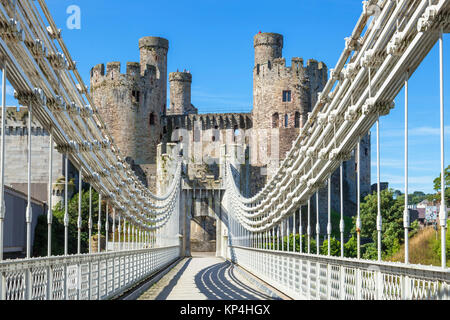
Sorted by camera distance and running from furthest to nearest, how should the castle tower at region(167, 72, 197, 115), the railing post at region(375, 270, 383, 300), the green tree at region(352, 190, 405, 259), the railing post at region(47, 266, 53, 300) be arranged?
the castle tower at region(167, 72, 197, 115) → the green tree at region(352, 190, 405, 259) → the railing post at region(47, 266, 53, 300) → the railing post at region(375, 270, 383, 300)

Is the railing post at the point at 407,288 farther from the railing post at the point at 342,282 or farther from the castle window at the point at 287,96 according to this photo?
the castle window at the point at 287,96

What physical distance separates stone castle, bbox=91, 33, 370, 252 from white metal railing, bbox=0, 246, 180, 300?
27.6m

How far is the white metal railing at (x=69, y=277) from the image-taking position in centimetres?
537

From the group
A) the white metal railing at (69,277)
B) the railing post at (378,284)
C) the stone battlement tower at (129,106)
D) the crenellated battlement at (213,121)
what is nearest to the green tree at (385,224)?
the white metal railing at (69,277)

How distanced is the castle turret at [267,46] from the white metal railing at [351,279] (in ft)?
126

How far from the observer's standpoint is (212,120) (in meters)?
52.4

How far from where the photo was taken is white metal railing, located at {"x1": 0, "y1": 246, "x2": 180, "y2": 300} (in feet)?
17.6

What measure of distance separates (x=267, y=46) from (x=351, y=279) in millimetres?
45743

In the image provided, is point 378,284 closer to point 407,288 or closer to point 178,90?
point 407,288

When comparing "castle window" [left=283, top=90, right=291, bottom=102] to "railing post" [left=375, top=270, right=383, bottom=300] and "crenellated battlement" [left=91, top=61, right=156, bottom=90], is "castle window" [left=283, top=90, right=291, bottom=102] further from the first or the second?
"railing post" [left=375, top=270, right=383, bottom=300]

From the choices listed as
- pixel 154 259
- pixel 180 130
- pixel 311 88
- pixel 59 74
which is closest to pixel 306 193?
pixel 59 74

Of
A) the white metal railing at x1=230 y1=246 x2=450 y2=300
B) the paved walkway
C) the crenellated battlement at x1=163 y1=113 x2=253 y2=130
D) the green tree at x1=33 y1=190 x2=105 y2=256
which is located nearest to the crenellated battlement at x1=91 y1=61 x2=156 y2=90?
the crenellated battlement at x1=163 y1=113 x2=253 y2=130

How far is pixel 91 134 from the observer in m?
9.82

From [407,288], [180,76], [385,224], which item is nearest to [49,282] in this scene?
[407,288]
